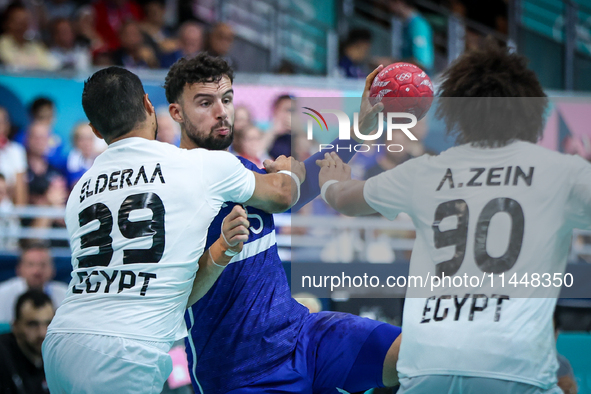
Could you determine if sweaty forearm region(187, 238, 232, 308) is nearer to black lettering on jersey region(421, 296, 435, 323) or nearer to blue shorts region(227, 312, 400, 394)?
blue shorts region(227, 312, 400, 394)

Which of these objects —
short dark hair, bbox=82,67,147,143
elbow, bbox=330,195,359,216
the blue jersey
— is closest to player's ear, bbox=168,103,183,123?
short dark hair, bbox=82,67,147,143

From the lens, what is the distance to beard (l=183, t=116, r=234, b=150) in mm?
3682

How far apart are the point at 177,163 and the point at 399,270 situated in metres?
1.71

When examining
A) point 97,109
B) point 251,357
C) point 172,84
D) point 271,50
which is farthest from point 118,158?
point 271,50

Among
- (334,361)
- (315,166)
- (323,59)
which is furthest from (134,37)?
(334,361)

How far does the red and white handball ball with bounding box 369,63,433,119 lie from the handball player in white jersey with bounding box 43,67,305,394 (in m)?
0.92

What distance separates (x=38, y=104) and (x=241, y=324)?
14.9 feet

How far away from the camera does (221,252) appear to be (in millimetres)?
3086

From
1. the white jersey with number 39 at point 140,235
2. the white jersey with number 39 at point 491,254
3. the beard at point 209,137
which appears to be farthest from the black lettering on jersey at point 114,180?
the white jersey with number 39 at point 491,254

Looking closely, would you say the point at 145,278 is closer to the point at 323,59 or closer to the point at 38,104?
the point at 38,104

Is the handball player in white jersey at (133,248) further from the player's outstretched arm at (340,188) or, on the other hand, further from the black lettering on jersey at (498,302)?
the black lettering on jersey at (498,302)

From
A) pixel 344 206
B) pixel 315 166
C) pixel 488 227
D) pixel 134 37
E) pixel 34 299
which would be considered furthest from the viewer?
pixel 134 37

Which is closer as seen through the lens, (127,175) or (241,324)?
(127,175)

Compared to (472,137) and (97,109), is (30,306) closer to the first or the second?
(97,109)
